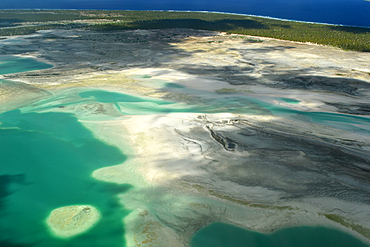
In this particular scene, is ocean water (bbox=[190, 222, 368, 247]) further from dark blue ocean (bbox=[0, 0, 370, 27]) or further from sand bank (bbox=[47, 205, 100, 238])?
dark blue ocean (bbox=[0, 0, 370, 27])

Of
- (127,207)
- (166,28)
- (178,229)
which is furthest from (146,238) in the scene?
(166,28)

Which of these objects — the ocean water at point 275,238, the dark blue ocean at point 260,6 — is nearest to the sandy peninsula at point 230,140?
the ocean water at point 275,238

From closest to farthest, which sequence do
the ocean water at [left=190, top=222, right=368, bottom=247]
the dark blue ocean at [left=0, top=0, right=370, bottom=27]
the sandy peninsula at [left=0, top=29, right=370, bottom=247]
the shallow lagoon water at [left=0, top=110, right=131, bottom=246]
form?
the ocean water at [left=190, top=222, right=368, bottom=247] < the shallow lagoon water at [left=0, top=110, right=131, bottom=246] < the sandy peninsula at [left=0, top=29, right=370, bottom=247] < the dark blue ocean at [left=0, top=0, right=370, bottom=27]

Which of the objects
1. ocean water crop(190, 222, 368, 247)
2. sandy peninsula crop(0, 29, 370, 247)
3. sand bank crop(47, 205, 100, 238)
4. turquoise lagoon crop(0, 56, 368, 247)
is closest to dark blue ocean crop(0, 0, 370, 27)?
sandy peninsula crop(0, 29, 370, 247)

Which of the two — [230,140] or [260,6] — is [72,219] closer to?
[230,140]

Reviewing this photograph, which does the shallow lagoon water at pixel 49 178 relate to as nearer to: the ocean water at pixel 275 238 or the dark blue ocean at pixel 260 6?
the ocean water at pixel 275 238

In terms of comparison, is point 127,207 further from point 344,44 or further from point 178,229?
point 344,44
